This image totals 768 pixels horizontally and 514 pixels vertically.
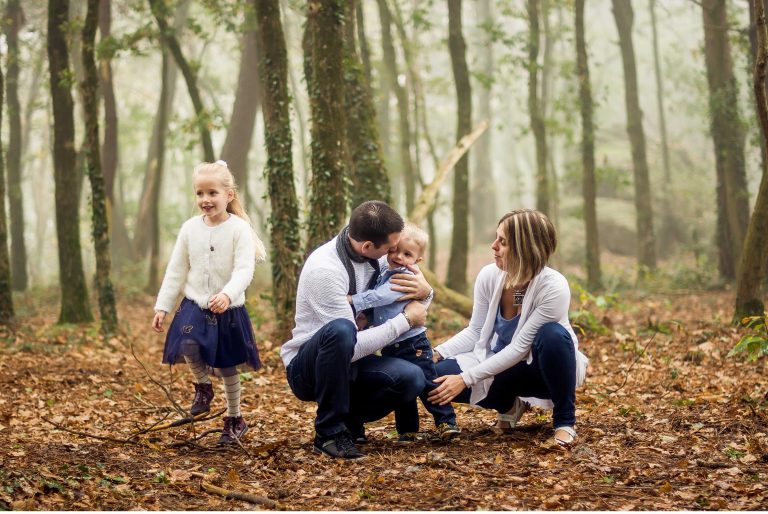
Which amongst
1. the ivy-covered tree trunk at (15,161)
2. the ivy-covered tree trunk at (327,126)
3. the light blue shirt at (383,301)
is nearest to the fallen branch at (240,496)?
the light blue shirt at (383,301)

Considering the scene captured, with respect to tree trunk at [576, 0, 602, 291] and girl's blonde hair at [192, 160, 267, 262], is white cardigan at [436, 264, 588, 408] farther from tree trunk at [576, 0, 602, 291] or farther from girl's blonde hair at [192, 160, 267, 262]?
tree trunk at [576, 0, 602, 291]

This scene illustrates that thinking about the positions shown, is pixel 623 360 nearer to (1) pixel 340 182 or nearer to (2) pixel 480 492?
(1) pixel 340 182

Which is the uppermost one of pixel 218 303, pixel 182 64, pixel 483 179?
pixel 182 64

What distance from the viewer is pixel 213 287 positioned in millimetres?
5660

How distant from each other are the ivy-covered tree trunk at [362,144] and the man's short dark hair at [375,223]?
7104 mm

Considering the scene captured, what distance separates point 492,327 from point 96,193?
766 cm

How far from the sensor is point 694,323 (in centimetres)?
1128

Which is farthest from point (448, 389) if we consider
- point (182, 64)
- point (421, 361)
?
point (182, 64)

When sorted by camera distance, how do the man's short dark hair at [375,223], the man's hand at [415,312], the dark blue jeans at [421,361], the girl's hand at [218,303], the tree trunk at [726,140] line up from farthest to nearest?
the tree trunk at [726,140] → the dark blue jeans at [421,361] → the girl's hand at [218,303] → the man's hand at [415,312] → the man's short dark hair at [375,223]

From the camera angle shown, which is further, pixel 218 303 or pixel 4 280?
pixel 4 280

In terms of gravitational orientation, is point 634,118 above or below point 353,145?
above

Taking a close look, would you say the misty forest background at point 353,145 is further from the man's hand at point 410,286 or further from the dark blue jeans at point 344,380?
the dark blue jeans at point 344,380

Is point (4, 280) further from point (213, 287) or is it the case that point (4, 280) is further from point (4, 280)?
point (213, 287)

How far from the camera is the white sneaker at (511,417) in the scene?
5621 millimetres
